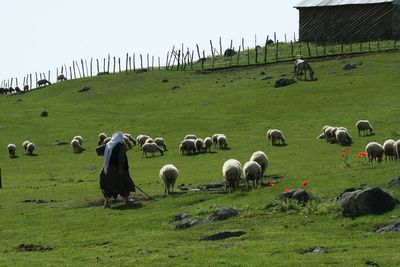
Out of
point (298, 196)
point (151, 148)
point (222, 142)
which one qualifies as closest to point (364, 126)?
point (222, 142)

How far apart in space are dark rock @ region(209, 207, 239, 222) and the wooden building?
73.0 m

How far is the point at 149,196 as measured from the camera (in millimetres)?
32656

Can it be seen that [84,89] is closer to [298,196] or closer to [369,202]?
[298,196]

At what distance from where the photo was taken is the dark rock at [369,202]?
23516mm

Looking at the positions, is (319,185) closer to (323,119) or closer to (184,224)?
(184,224)

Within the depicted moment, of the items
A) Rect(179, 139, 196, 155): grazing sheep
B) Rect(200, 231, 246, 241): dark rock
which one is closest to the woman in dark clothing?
Rect(200, 231, 246, 241): dark rock

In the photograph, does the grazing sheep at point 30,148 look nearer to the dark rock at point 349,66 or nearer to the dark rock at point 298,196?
the dark rock at point 298,196

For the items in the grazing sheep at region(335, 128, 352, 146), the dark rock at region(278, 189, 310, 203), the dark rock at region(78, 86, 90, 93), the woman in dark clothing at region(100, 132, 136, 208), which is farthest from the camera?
the dark rock at region(78, 86, 90, 93)

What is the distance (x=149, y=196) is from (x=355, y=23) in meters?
71.2

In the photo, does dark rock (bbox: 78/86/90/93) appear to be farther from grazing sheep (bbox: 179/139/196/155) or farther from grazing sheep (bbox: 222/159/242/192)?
grazing sheep (bbox: 222/159/242/192)

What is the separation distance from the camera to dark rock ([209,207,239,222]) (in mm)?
25766

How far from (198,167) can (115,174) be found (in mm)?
12533

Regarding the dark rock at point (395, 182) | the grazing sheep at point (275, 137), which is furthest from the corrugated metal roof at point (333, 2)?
the dark rock at point (395, 182)

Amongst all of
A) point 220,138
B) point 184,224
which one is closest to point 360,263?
point 184,224
